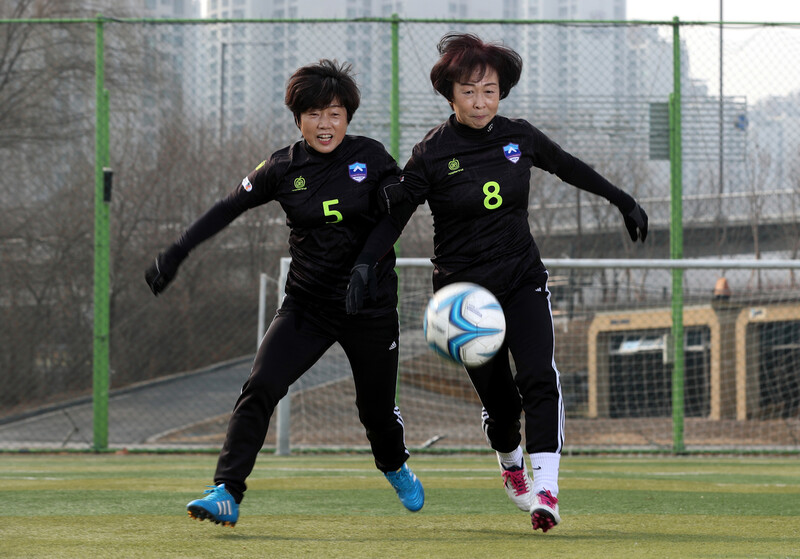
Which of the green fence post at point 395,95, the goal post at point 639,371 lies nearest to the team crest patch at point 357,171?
the green fence post at point 395,95

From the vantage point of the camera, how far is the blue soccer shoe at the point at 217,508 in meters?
3.93

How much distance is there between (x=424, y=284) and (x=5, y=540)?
23.4 ft

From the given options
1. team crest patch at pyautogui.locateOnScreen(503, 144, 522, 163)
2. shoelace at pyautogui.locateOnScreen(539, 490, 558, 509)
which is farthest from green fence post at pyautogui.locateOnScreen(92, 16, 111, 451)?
shoelace at pyautogui.locateOnScreen(539, 490, 558, 509)

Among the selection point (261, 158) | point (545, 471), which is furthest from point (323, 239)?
point (261, 158)

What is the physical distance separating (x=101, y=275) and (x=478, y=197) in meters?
6.54

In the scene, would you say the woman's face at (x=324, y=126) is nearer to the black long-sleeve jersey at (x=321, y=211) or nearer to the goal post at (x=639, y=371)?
the black long-sleeve jersey at (x=321, y=211)

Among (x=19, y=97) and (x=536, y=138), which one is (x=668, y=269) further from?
(x=19, y=97)

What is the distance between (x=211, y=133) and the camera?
41.3ft

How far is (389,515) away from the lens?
15.8 feet

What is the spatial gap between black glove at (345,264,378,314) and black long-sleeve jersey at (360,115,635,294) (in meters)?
0.19

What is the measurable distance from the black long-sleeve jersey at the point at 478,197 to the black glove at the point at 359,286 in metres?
0.19

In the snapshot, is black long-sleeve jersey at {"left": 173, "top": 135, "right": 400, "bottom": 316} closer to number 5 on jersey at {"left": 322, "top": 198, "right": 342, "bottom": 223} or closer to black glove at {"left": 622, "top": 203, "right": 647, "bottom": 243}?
number 5 on jersey at {"left": 322, "top": 198, "right": 342, "bottom": 223}

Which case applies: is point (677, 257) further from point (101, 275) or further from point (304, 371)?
point (304, 371)

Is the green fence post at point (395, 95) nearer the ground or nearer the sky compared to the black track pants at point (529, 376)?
nearer the sky
